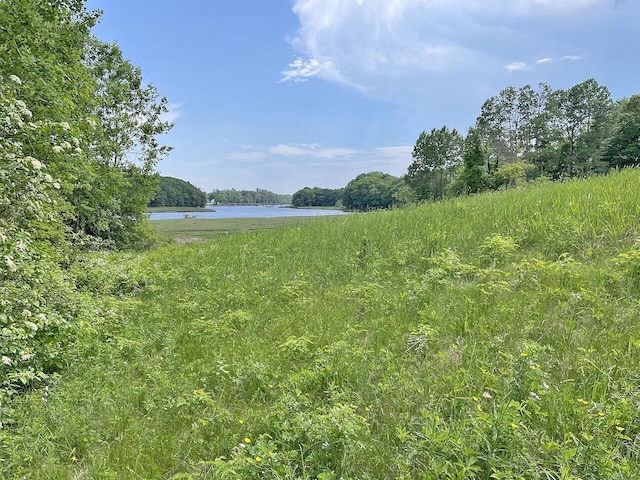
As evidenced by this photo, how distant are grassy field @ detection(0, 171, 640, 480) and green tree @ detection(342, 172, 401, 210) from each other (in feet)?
250

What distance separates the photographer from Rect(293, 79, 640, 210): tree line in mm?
36250

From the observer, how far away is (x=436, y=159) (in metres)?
55.0

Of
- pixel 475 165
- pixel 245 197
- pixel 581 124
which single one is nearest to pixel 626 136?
pixel 581 124

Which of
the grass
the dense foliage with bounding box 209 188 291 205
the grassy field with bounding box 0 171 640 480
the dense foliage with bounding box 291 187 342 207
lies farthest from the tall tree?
the dense foliage with bounding box 209 188 291 205

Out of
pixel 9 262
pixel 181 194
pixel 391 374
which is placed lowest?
pixel 391 374

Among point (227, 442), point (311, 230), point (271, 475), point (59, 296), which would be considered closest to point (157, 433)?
point (227, 442)

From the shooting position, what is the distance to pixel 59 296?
12.8 feet

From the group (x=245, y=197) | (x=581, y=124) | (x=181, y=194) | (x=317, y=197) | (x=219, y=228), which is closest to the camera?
(x=219, y=228)

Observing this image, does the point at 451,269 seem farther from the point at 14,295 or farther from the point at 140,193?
the point at 140,193

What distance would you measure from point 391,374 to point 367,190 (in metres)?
89.6

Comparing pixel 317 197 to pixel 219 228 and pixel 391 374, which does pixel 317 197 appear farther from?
pixel 391 374

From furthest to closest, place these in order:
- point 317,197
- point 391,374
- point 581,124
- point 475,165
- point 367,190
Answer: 1. point 317,197
2. point 367,190
3. point 581,124
4. point 475,165
5. point 391,374

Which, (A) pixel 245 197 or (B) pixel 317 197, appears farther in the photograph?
(A) pixel 245 197

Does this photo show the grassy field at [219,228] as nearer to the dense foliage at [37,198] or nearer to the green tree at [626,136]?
the dense foliage at [37,198]
